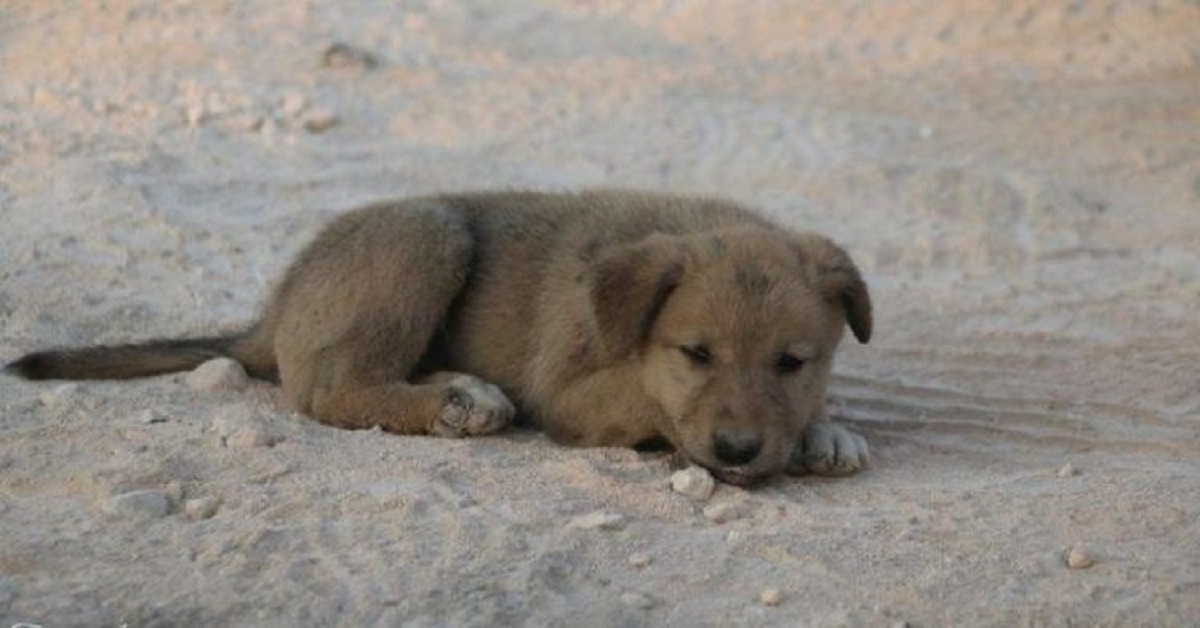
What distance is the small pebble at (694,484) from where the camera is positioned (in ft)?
16.6

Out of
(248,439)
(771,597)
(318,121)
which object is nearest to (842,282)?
(771,597)

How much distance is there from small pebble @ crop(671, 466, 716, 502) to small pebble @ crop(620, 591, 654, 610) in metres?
0.87

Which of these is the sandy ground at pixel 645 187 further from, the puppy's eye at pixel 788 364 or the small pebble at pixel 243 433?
the puppy's eye at pixel 788 364

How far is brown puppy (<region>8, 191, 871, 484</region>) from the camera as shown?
526 cm

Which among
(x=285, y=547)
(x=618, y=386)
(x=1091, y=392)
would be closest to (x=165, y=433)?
(x=285, y=547)

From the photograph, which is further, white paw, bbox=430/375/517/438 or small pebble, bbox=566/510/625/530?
white paw, bbox=430/375/517/438

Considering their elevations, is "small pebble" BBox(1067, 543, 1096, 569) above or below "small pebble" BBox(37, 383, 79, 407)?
below

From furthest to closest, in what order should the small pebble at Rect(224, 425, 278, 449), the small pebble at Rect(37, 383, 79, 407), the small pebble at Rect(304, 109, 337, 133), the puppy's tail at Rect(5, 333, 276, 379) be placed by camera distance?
the small pebble at Rect(304, 109, 337, 133) → the puppy's tail at Rect(5, 333, 276, 379) → the small pebble at Rect(37, 383, 79, 407) → the small pebble at Rect(224, 425, 278, 449)

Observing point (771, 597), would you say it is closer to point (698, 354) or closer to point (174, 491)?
point (698, 354)

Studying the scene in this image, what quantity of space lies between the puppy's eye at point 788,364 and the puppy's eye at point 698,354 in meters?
0.21

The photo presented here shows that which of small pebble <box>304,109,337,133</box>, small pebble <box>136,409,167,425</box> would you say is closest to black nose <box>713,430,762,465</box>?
small pebble <box>136,409,167,425</box>

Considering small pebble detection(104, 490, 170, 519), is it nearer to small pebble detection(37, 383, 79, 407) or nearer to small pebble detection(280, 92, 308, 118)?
small pebble detection(37, 383, 79, 407)

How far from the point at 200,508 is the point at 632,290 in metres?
1.53

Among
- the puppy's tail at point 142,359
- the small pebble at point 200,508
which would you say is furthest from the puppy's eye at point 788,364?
the puppy's tail at point 142,359
